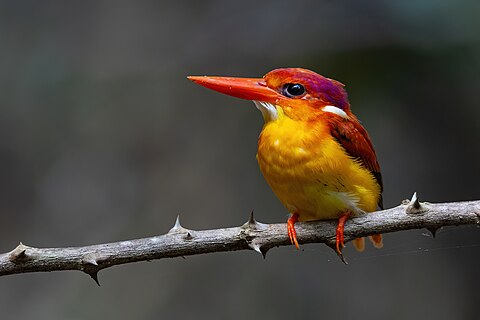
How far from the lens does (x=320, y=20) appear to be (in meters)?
5.04

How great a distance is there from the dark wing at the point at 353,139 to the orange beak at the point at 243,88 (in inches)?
9.1

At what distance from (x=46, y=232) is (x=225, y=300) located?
145 cm

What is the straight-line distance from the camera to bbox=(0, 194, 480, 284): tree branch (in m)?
2.19

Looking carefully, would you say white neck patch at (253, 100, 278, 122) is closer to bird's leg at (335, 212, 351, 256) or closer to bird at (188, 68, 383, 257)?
bird at (188, 68, 383, 257)

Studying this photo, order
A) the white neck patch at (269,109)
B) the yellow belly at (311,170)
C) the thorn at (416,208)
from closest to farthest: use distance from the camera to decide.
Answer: the thorn at (416,208), the yellow belly at (311,170), the white neck patch at (269,109)

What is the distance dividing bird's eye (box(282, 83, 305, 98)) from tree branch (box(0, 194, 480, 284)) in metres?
0.54

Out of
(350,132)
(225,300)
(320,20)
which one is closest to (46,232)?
(225,300)

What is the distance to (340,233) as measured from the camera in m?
2.52

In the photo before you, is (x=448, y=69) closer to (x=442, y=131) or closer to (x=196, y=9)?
(x=442, y=131)

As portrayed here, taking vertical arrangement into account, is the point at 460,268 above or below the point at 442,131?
below

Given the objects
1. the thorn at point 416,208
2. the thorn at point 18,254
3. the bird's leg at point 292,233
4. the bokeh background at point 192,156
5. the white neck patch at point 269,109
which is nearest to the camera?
the thorn at point 18,254

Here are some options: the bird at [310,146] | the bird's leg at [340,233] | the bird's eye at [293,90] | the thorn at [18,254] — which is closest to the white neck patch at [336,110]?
the bird at [310,146]

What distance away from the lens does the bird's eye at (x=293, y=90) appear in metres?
2.64

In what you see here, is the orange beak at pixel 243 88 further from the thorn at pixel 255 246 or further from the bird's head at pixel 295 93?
the thorn at pixel 255 246
